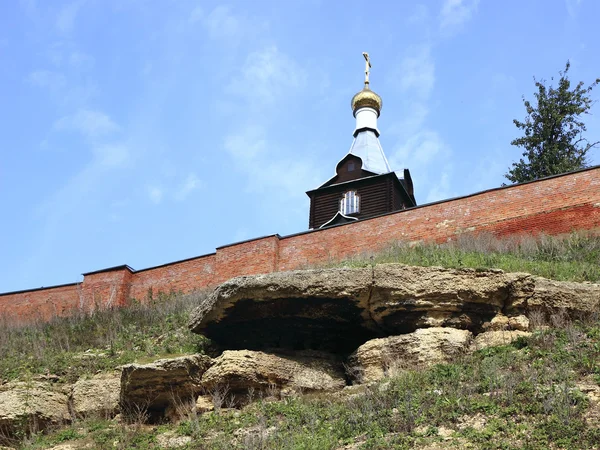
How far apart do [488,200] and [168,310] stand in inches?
300

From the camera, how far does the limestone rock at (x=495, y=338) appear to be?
37.7 feet

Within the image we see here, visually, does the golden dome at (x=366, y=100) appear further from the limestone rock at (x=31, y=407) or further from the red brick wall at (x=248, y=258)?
the limestone rock at (x=31, y=407)

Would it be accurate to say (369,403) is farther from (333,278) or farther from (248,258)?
(248,258)

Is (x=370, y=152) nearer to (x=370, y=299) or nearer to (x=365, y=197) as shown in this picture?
(x=365, y=197)

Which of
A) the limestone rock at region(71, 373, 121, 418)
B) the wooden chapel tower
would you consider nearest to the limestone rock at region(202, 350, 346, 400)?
the limestone rock at region(71, 373, 121, 418)

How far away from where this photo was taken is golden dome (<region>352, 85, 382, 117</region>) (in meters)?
35.2

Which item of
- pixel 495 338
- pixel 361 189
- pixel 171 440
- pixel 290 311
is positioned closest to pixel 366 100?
pixel 361 189

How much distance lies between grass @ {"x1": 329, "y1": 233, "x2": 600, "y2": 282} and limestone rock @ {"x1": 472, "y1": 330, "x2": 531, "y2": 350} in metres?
1.05

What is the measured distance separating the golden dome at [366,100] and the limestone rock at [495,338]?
79.6 feet

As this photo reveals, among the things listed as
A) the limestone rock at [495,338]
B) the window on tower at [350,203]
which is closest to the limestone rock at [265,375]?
the limestone rock at [495,338]

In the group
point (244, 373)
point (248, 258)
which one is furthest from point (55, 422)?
point (248, 258)

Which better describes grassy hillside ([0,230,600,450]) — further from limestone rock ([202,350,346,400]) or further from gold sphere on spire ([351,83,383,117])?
gold sphere on spire ([351,83,383,117])

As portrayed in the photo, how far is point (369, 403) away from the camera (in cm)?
1004

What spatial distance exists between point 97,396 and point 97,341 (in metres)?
2.82
